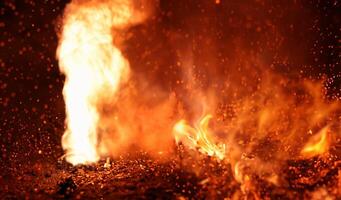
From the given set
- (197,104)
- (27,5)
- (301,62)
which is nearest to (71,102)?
(27,5)

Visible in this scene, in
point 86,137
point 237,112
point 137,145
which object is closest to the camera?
point 86,137

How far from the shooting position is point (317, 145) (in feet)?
20.2

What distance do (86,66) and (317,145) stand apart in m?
4.72

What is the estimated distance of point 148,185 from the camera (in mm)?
4930

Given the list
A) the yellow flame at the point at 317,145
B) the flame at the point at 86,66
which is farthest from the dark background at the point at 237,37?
the yellow flame at the point at 317,145

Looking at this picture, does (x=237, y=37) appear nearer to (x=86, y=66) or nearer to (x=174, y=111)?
(x=174, y=111)

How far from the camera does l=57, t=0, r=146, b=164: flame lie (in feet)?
22.2

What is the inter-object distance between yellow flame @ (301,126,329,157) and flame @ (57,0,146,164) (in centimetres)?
376

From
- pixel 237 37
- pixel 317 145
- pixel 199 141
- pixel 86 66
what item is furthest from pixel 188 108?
pixel 317 145

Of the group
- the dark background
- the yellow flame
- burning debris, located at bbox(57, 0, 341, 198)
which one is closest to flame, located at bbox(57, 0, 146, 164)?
burning debris, located at bbox(57, 0, 341, 198)

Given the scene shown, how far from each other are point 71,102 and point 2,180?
2050mm

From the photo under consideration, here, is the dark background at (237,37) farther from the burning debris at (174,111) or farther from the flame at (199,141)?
the flame at (199,141)

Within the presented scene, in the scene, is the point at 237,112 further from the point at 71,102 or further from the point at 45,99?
the point at 45,99

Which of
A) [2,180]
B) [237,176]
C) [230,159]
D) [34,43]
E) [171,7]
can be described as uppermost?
[171,7]
